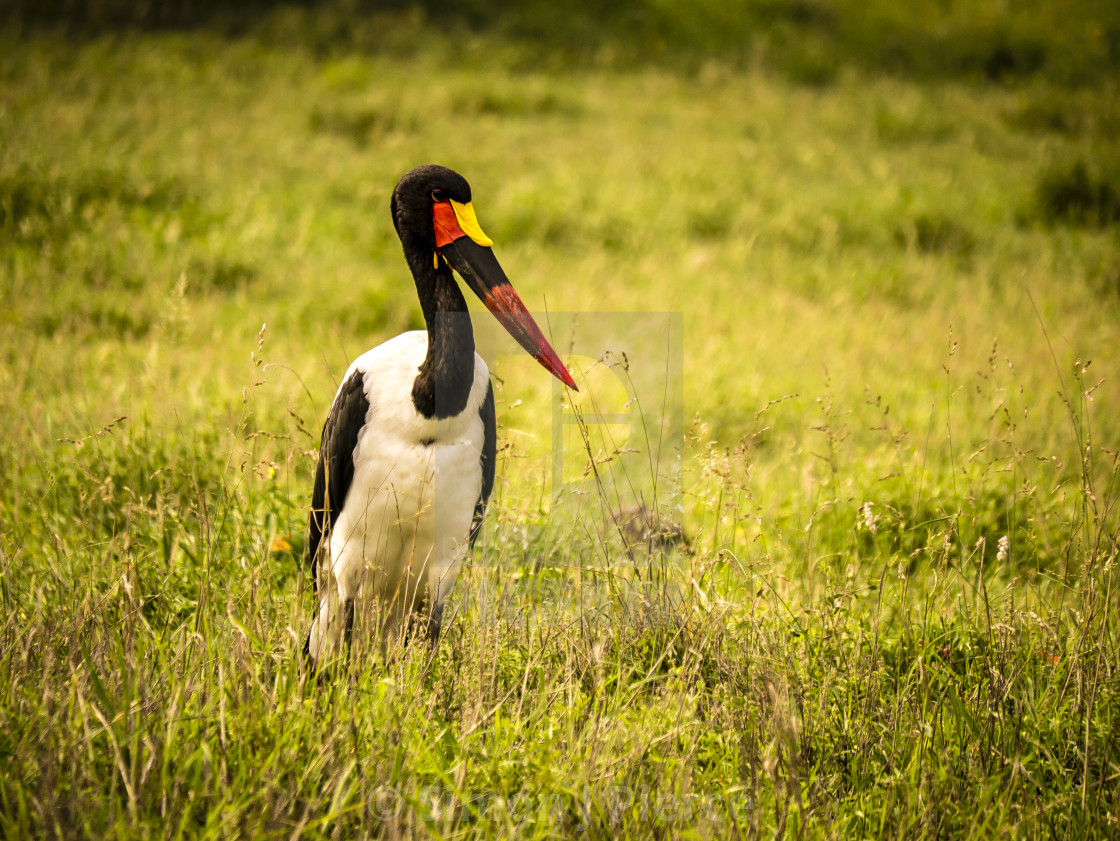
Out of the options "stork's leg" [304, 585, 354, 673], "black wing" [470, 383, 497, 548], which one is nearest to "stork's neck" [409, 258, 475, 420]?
"black wing" [470, 383, 497, 548]

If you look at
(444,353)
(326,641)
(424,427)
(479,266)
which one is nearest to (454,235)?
(479,266)

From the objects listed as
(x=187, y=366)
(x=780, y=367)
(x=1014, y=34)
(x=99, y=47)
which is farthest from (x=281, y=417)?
(x=1014, y=34)

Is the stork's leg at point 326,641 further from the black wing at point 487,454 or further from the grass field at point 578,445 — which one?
the black wing at point 487,454

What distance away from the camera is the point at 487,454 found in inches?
98.5

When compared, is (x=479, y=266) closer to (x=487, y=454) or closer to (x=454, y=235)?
(x=454, y=235)

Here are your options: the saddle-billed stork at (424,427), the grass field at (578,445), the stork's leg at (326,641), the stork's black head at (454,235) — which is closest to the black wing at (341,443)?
the saddle-billed stork at (424,427)

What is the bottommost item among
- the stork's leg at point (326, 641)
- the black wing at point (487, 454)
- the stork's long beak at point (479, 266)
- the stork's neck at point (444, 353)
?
the stork's leg at point (326, 641)

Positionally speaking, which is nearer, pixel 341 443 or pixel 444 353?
pixel 444 353

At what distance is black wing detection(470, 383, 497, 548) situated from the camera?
247 cm

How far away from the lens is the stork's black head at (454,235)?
2229 mm

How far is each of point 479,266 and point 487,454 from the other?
602mm

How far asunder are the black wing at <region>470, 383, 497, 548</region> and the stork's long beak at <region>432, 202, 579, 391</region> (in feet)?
1.07

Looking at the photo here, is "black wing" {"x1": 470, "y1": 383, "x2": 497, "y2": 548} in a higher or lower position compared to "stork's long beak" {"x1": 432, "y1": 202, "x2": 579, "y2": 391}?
lower

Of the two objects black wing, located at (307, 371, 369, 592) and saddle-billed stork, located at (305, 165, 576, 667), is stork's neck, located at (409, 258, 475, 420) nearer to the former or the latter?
saddle-billed stork, located at (305, 165, 576, 667)
